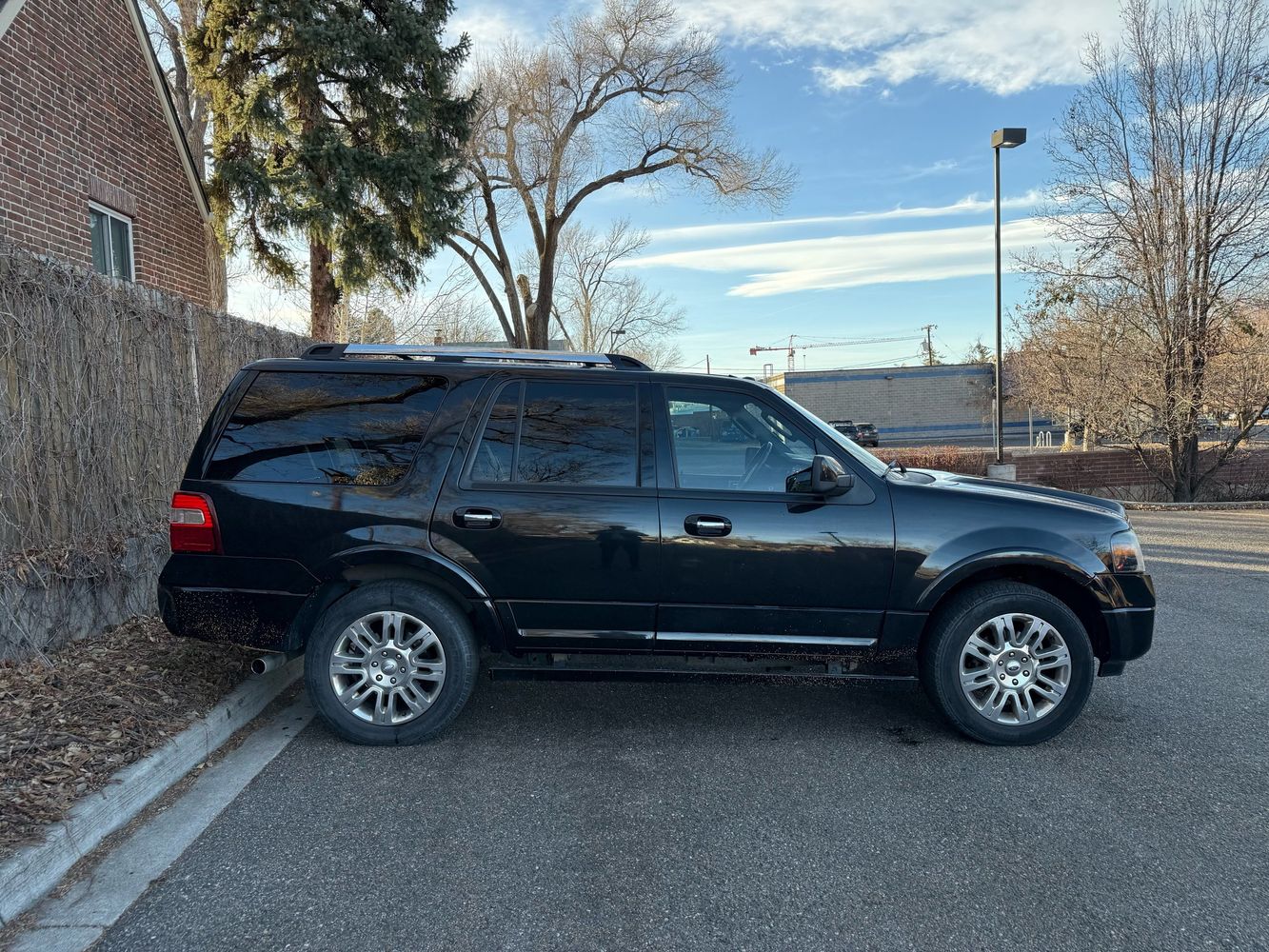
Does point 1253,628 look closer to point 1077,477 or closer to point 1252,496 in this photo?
point 1077,477

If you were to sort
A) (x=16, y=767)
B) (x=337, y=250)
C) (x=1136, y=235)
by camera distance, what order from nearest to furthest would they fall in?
1. (x=16, y=767)
2. (x=337, y=250)
3. (x=1136, y=235)

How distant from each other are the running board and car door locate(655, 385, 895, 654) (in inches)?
3.6

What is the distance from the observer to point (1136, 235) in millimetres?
15883

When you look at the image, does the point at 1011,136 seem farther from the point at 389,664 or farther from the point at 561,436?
the point at 389,664

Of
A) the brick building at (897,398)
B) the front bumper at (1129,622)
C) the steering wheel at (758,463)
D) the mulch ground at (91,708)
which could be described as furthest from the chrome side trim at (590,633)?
the brick building at (897,398)

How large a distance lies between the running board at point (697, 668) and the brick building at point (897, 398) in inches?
1930

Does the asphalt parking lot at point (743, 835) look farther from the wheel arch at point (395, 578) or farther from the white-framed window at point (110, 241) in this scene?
the white-framed window at point (110, 241)

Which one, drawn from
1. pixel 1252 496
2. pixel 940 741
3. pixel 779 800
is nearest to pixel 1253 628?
pixel 940 741

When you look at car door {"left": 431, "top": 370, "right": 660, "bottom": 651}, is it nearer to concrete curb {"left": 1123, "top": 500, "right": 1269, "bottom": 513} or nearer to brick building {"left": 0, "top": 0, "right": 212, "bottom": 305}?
brick building {"left": 0, "top": 0, "right": 212, "bottom": 305}

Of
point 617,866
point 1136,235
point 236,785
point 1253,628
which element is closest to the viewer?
point 617,866

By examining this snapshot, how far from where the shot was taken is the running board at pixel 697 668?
4.21m

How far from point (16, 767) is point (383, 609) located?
1581mm

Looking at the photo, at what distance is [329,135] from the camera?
Answer: 14008mm

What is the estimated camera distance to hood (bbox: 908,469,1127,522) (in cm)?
432
